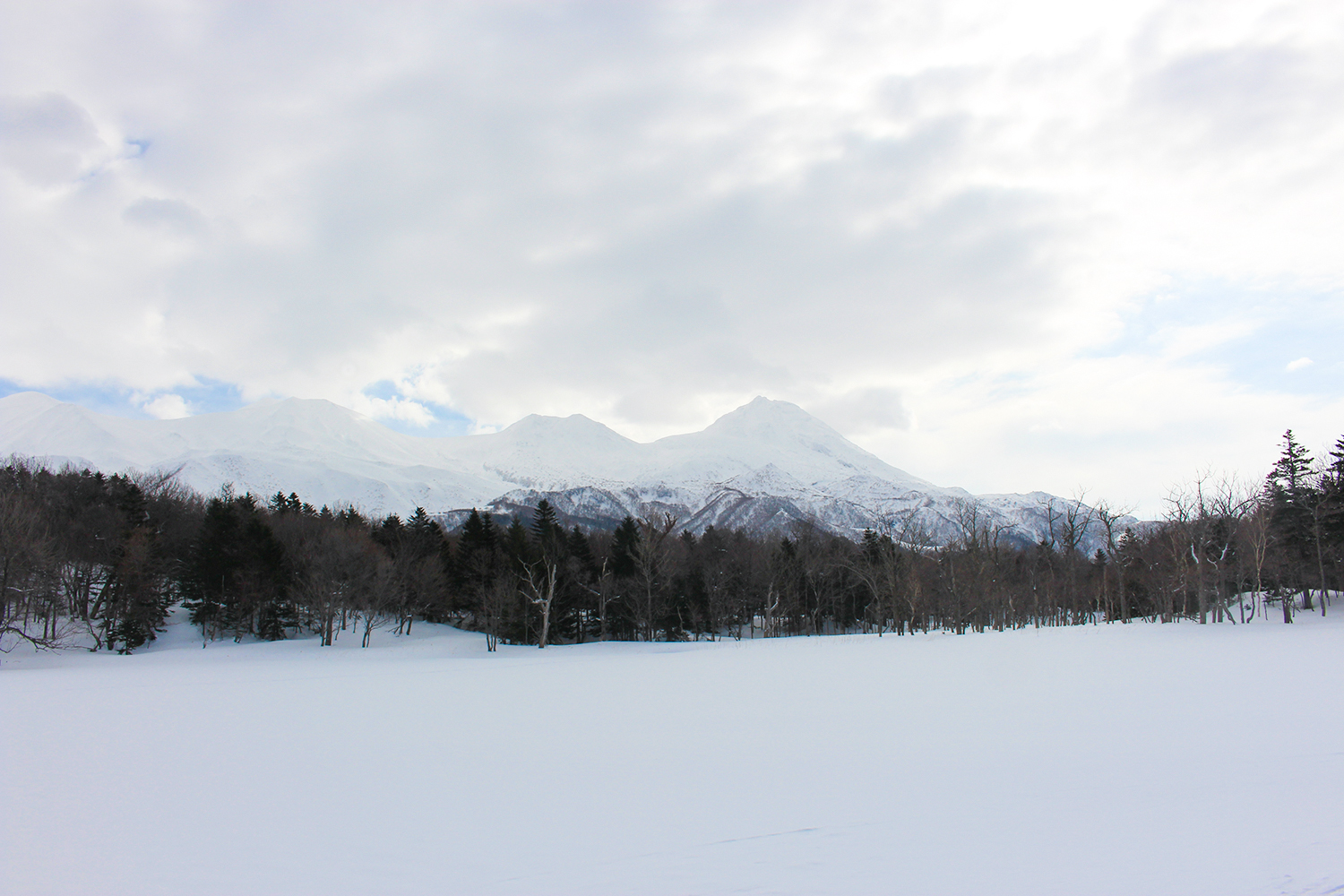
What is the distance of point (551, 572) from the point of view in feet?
191

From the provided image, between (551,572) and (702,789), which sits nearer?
(702,789)

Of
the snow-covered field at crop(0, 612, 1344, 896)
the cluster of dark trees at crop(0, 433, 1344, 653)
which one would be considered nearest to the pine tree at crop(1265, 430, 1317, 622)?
the cluster of dark trees at crop(0, 433, 1344, 653)

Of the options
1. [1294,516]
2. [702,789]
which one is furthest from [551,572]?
[1294,516]

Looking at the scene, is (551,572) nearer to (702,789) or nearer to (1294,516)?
(702,789)

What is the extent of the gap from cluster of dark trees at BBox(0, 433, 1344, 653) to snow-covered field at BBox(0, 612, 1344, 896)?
33.2m

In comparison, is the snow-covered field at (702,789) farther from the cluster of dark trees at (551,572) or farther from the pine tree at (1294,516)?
the pine tree at (1294,516)

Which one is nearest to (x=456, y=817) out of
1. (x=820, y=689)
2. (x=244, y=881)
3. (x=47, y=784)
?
(x=244, y=881)

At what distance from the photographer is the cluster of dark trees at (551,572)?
5294cm

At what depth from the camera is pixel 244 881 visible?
25.7ft

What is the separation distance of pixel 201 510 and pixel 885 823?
310ft

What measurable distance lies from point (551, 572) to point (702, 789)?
48660 millimetres

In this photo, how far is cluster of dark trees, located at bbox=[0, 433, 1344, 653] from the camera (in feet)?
174

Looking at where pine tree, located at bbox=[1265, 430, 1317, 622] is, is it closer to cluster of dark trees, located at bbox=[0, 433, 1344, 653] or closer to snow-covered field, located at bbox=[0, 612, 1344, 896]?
cluster of dark trees, located at bbox=[0, 433, 1344, 653]

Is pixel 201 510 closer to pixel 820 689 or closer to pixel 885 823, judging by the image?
pixel 820 689
